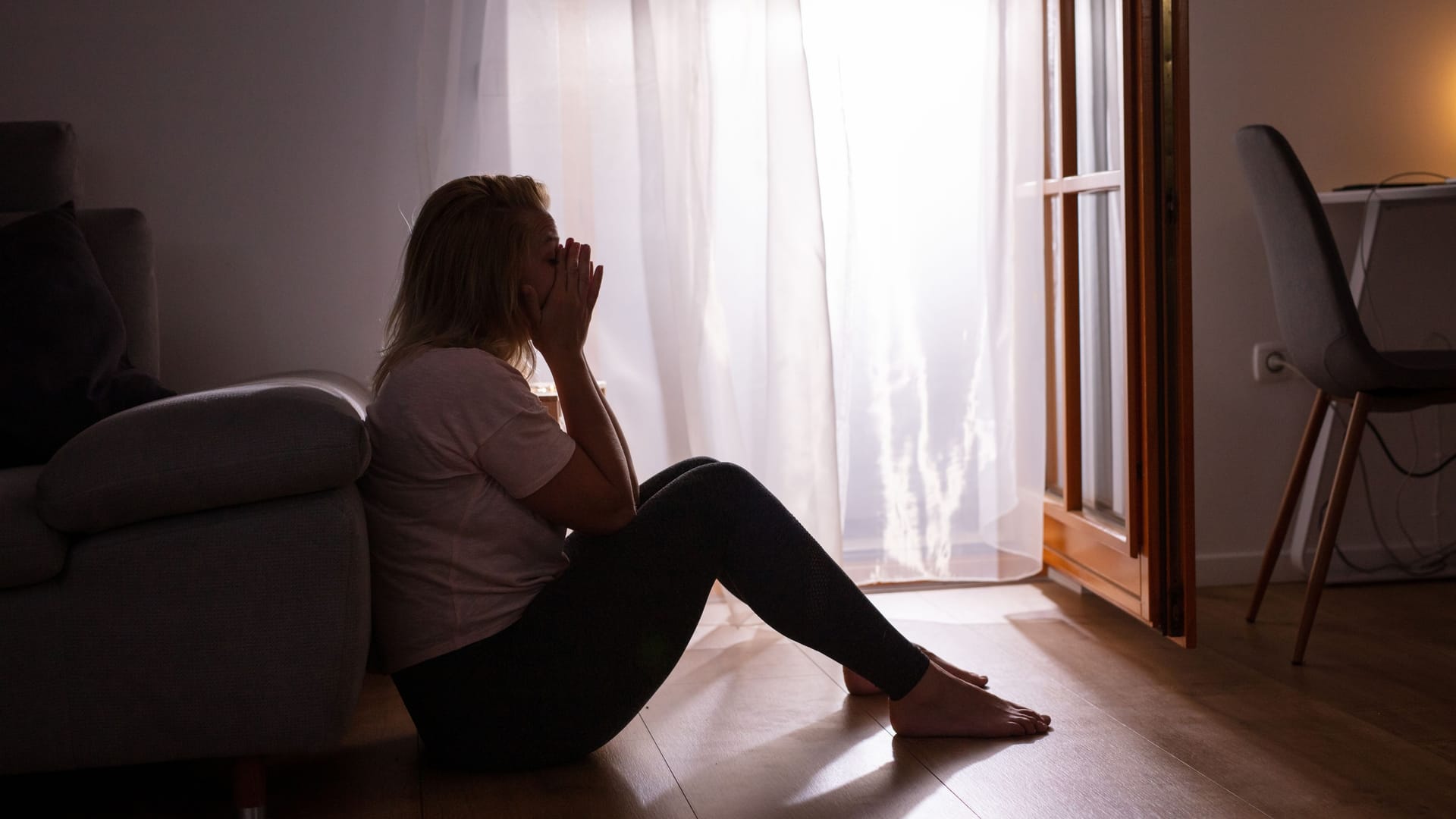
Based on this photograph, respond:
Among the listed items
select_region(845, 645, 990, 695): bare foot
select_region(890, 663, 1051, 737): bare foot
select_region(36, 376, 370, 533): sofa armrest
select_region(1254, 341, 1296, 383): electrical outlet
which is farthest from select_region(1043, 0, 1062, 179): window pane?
select_region(36, 376, 370, 533): sofa armrest

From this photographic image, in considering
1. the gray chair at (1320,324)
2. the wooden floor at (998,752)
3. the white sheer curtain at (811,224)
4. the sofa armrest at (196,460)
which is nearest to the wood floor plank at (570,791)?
the wooden floor at (998,752)

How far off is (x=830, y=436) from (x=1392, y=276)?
1.31 meters

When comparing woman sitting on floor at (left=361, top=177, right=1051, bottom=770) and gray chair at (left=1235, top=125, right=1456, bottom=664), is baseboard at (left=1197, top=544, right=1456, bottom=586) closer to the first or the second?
gray chair at (left=1235, top=125, right=1456, bottom=664)

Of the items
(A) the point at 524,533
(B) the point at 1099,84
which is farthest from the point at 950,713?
(B) the point at 1099,84

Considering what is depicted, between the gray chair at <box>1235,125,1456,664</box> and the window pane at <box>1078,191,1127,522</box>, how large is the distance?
0.25m

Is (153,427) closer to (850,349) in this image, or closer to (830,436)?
(830,436)

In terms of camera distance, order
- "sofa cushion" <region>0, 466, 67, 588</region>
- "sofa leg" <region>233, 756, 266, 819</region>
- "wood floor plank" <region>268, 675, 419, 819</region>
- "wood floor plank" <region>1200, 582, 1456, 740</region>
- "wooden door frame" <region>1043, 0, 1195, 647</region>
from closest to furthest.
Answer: "sofa cushion" <region>0, 466, 67, 588</region>
"sofa leg" <region>233, 756, 266, 819</region>
"wood floor plank" <region>268, 675, 419, 819</region>
"wood floor plank" <region>1200, 582, 1456, 740</region>
"wooden door frame" <region>1043, 0, 1195, 647</region>

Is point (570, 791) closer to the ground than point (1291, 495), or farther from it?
closer to the ground

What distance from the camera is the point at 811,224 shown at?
2.39 metres

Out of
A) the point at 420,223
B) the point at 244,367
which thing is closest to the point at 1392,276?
the point at 420,223

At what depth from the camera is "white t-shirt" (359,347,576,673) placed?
4.82ft

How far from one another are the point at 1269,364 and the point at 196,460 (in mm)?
2175

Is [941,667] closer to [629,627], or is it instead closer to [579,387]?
[629,627]

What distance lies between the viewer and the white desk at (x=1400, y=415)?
2.65m
